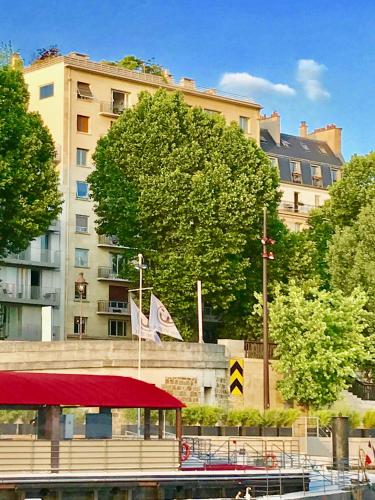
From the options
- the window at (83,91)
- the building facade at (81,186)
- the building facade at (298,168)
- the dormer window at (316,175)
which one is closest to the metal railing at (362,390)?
the building facade at (81,186)

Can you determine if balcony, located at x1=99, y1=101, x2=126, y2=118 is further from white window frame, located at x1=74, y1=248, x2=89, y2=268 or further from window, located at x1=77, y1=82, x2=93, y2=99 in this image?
white window frame, located at x1=74, y1=248, x2=89, y2=268

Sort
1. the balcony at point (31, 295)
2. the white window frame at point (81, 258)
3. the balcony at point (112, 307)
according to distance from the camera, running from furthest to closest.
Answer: the balcony at point (112, 307)
the white window frame at point (81, 258)
the balcony at point (31, 295)

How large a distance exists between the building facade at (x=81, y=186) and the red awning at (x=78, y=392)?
51.3 metres

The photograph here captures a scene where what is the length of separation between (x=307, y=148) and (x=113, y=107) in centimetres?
2707

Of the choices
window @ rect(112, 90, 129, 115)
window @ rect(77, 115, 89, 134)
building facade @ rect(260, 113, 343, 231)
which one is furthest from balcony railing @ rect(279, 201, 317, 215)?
window @ rect(77, 115, 89, 134)

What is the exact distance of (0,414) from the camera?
3556 cm

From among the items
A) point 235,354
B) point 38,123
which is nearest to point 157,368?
point 235,354

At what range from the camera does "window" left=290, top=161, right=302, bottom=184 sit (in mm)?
111750

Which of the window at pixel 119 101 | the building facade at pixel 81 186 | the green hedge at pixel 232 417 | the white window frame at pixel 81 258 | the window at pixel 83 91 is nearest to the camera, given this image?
the green hedge at pixel 232 417

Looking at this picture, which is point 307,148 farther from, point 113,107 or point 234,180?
point 234,180

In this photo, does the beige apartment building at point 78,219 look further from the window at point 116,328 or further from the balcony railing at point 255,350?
the balcony railing at point 255,350

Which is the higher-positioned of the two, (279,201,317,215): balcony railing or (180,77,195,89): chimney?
(180,77,195,89): chimney

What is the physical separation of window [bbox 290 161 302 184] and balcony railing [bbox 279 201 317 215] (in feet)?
7.80

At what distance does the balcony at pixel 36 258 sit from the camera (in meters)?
89.4
